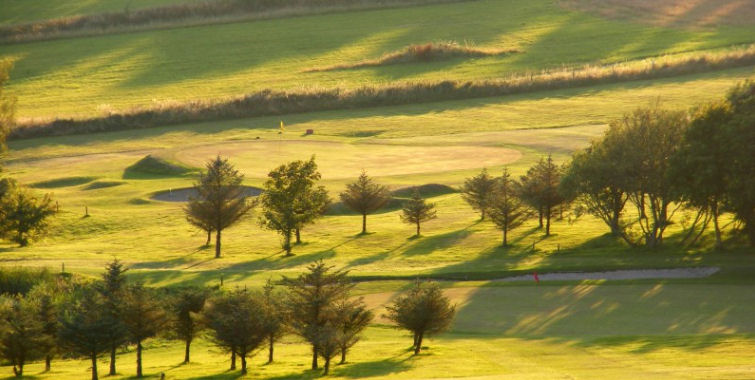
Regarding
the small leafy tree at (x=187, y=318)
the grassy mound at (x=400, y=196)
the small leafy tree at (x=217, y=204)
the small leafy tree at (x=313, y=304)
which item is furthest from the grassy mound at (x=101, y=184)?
the small leafy tree at (x=313, y=304)

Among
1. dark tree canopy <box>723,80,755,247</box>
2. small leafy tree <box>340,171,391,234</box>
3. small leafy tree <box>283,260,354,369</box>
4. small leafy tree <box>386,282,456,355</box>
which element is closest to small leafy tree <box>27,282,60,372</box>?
small leafy tree <box>283,260,354,369</box>

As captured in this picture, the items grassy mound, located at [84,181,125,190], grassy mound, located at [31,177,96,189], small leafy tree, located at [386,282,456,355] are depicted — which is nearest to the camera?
small leafy tree, located at [386,282,456,355]

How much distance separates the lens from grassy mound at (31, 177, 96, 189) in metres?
95.0

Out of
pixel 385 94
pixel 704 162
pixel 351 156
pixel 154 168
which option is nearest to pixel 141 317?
pixel 704 162

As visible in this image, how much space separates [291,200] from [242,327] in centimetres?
2951

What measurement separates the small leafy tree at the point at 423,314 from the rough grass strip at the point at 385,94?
77644mm

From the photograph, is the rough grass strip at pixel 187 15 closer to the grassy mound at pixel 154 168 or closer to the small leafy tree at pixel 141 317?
the grassy mound at pixel 154 168

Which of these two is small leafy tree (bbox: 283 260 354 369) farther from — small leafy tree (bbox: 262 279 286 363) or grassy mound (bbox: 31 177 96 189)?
grassy mound (bbox: 31 177 96 189)

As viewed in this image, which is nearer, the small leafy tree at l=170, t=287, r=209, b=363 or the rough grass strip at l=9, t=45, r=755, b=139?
the small leafy tree at l=170, t=287, r=209, b=363

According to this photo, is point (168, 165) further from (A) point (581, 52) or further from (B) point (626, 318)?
(A) point (581, 52)

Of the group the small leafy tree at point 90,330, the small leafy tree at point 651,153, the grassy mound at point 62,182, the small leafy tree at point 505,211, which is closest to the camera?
the small leafy tree at point 90,330

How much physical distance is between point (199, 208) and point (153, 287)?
13268 millimetres

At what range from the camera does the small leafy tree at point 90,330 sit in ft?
148

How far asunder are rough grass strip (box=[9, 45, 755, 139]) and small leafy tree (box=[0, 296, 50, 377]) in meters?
73.4
